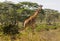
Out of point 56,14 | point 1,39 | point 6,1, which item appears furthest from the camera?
point 56,14

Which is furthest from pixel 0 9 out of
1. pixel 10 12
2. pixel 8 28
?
pixel 8 28

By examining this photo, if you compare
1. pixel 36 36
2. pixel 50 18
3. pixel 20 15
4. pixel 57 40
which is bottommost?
pixel 50 18

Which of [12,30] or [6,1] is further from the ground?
[12,30]

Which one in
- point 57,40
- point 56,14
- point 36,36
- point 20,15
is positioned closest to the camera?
point 36,36

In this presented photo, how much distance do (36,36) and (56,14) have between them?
34394 millimetres

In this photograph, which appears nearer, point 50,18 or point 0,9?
point 0,9

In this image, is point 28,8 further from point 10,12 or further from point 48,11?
point 48,11

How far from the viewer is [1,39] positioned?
16.1ft

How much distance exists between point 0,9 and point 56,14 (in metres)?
12.3

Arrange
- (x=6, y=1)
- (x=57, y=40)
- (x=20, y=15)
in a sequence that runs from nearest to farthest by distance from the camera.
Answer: (x=57, y=40), (x=20, y=15), (x=6, y=1)

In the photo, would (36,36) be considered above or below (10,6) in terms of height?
above

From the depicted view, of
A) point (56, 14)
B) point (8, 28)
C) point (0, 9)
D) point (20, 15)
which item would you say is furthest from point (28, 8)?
point (8, 28)

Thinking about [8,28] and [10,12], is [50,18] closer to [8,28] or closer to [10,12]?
[10,12]

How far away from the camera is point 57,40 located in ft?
19.3
